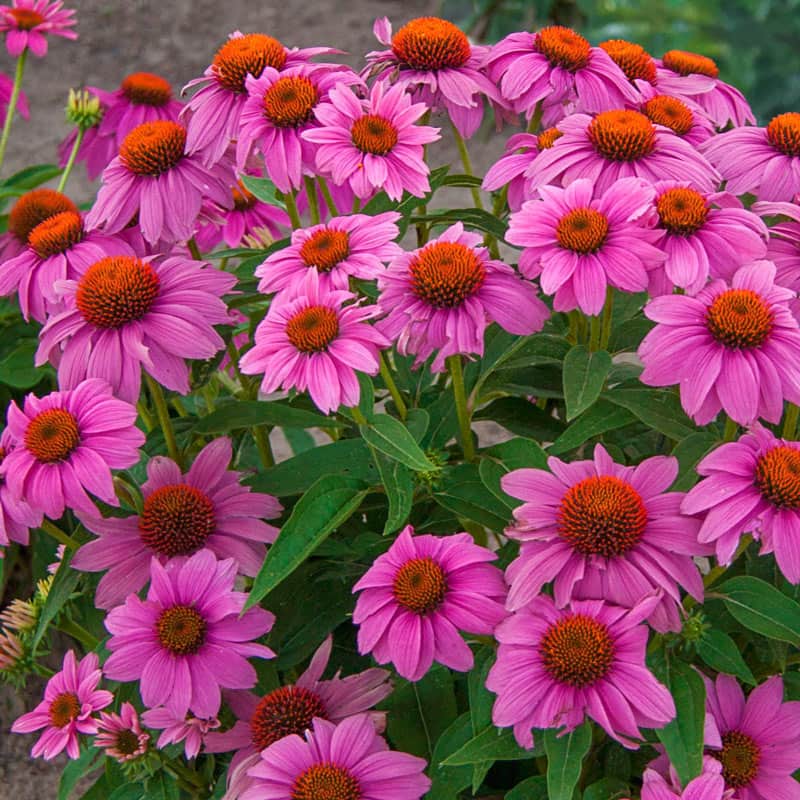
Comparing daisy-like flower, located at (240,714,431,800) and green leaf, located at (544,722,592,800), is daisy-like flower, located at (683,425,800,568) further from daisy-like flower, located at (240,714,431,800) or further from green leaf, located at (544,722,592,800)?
daisy-like flower, located at (240,714,431,800)

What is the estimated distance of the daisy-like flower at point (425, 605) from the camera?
86 centimetres

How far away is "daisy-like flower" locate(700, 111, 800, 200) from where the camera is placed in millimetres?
1063

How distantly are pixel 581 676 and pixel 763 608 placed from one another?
0.60ft

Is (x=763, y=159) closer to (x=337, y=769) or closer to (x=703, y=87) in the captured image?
(x=703, y=87)

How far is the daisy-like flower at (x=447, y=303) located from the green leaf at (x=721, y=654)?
0.30 m

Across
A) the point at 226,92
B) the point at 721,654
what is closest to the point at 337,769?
the point at 721,654

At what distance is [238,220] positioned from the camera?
1.49 metres

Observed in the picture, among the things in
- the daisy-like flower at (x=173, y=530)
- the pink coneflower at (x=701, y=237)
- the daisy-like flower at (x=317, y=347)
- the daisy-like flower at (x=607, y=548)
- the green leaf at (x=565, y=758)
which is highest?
the pink coneflower at (x=701, y=237)

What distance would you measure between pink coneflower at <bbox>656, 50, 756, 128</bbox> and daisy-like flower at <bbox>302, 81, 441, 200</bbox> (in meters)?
0.33

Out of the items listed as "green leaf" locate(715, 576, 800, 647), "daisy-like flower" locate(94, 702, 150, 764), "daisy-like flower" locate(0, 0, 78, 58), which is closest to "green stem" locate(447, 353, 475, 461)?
"green leaf" locate(715, 576, 800, 647)

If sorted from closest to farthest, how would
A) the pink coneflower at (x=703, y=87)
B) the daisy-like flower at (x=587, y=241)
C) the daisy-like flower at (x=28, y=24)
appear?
the daisy-like flower at (x=587, y=241)
the pink coneflower at (x=703, y=87)
the daisy-like flower at (x=28, y=24)

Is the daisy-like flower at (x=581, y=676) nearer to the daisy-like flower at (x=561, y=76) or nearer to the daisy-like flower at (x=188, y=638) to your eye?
the daisy-like flower at (x=188, y=638)

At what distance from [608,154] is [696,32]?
291 centimetres

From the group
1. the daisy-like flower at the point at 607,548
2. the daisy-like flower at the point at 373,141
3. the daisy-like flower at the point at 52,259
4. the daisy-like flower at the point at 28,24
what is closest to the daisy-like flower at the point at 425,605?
the daisy-like flower at the point at 607,548
